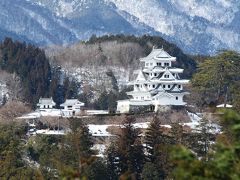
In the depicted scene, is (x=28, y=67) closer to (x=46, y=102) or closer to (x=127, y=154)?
(x=46, y=102)

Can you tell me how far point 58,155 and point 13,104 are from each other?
18.5 metres

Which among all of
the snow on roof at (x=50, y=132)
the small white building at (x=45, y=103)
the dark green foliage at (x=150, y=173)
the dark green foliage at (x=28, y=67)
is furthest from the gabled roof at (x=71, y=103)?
the dark green foliage at (x=150, y=173)

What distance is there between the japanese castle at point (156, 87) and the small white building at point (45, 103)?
5.37 meters

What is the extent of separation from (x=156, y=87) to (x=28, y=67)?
13536 mm

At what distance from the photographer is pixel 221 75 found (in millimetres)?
62781

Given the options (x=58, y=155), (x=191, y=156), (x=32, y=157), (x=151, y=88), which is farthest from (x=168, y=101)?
(x=191, y=156)

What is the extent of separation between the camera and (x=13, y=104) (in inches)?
2437

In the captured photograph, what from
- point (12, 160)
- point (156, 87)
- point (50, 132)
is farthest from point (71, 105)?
point (12, 160)

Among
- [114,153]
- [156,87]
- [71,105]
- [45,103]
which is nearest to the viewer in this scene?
[114,153]

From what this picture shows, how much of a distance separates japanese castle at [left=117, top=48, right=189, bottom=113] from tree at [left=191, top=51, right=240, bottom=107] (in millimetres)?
1436

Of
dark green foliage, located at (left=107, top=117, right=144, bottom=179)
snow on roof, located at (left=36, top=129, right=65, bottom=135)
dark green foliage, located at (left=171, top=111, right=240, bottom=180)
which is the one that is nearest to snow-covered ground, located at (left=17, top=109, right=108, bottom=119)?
snow on roof, located at (left=36, top=129, right=65, bottom=135)

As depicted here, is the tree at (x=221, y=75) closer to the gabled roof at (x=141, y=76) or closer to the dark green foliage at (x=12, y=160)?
the gabled roof at (x=141, y=76)

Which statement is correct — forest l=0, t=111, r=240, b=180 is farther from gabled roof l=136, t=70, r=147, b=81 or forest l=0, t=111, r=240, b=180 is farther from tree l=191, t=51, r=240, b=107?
gabled roof l=136, t=70, r=147, b=81

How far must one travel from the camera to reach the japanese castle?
60.5 meters
